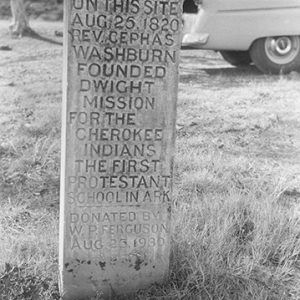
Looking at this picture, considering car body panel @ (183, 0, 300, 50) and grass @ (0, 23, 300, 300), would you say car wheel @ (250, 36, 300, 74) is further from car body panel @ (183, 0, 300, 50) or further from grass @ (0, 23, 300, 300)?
grass @ (0, 23, 300, 300)

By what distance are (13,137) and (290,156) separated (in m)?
2.57

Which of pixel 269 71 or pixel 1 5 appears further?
pixel 1 5

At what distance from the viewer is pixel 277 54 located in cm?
934

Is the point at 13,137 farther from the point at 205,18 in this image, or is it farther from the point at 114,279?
the point at 205,18

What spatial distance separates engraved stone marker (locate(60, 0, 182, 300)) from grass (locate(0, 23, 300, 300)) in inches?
8.5

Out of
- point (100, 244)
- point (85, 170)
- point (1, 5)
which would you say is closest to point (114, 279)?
point (100, 244)

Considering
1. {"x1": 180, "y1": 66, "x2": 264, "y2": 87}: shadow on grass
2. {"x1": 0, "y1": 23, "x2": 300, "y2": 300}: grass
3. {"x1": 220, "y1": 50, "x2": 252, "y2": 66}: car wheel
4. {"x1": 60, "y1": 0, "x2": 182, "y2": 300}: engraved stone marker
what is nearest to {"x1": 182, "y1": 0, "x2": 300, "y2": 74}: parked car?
{"x1": 180, "y1": 66, "x2": 264, "y2": 87}: shadow on grass

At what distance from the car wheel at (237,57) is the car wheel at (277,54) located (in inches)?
36.2

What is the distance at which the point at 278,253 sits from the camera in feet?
11.9

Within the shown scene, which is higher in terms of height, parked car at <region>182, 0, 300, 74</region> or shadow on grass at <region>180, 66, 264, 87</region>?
parked car at <region>182, 0, 300, 74</region>

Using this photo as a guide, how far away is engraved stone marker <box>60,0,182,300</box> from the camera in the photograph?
9.52 ft

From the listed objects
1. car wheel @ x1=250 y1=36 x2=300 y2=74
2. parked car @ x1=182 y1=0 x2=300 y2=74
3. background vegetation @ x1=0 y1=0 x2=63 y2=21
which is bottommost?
background vegetation @ x1=0 y1=0 x2=63 y2=21

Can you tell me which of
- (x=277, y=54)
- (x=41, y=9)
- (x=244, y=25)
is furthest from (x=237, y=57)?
(x=41, y=9)

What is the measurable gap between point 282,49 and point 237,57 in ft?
3.66
